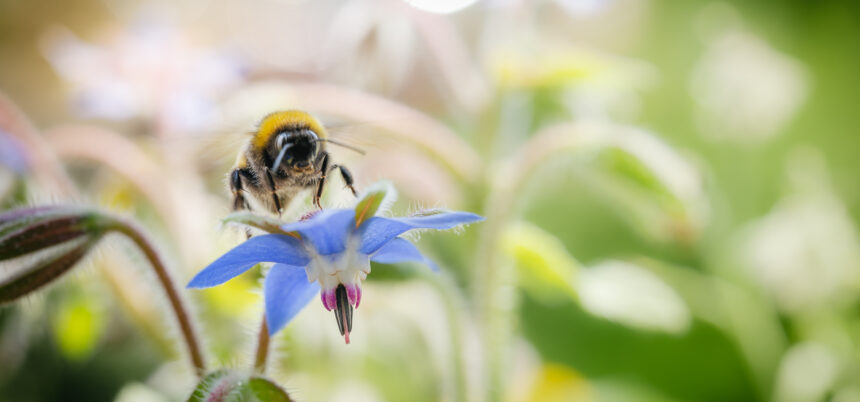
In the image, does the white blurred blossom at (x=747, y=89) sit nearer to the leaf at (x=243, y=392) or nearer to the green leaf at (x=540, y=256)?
the green leaf at (x=540, y=256)

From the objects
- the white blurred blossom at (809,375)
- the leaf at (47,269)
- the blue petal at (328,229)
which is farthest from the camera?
the white blurred blossom at (809,375)

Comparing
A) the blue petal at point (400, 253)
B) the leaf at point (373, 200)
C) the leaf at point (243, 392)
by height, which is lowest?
the leaf at point (243, 392)

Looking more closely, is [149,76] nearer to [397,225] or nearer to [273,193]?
[273,193]

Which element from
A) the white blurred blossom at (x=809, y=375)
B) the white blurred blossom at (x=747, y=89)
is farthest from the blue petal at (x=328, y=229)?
the white blurred blossom at (x=747, y=89)

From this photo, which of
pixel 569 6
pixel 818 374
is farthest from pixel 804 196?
pixel 569 6

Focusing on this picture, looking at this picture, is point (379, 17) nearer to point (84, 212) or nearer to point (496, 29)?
point (496, 29)

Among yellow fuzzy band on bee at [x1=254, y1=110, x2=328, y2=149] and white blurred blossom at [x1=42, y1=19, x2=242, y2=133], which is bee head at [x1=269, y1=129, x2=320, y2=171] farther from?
white blurred blossom at [x1=42, y1=19, x2=242, y2=133]

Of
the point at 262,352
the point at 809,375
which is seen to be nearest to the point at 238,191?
the point at 262,352

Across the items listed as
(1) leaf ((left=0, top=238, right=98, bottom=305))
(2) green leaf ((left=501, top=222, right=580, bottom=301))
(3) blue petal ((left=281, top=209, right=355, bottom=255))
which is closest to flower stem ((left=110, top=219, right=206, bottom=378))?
(1) leaf ((left=0, top=238, right=98, bottom=305))
